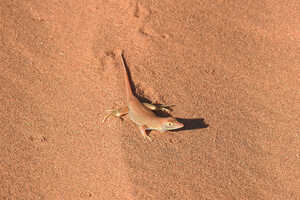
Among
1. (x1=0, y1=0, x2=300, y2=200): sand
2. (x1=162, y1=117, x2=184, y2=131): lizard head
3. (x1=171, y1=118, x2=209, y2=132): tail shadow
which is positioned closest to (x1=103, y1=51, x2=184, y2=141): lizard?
(x1=162, y1=117, x2=184, y2=131): lizard head

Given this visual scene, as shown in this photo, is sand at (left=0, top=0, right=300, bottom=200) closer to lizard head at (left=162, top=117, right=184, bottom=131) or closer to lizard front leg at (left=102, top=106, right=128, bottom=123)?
lizard front leg at (left=102, top=106, right=128, bottom=123)

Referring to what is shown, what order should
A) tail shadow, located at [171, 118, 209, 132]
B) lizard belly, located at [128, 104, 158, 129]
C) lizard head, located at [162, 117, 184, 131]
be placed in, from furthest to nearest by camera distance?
tail shadow, located at [171, 118, 209, 132]
lizard belly, located at [128, 104, 158, 129]
lizard head, located at [162, 117, 184, 131]

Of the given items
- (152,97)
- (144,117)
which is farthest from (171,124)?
(152,97)

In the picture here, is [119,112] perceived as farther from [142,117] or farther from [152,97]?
[152,97]

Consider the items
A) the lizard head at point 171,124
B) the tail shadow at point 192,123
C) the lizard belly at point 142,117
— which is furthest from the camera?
the tail shadow at point 192,123

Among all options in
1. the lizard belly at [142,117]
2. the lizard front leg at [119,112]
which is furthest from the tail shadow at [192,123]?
the lizard front leg at [119,112]

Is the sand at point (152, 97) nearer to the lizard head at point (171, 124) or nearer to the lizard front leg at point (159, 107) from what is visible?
the lizard front leg at point (159, 107)

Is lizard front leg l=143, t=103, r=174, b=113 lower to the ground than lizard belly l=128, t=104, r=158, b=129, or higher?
higher
